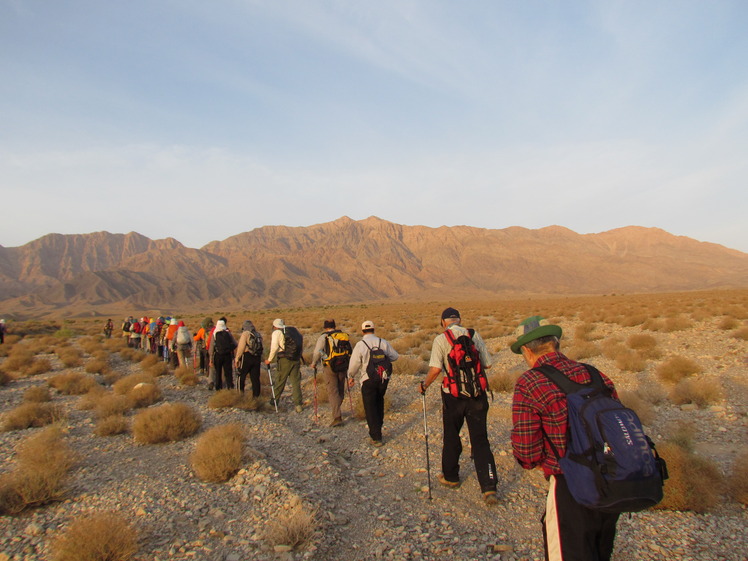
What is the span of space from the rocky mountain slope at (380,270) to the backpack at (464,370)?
377ft

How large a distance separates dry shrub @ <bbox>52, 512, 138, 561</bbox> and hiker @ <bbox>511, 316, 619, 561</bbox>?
367cm

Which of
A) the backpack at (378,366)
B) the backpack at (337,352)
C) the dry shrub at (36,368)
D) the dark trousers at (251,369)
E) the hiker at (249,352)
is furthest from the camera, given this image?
the dry shrub at (36,368)

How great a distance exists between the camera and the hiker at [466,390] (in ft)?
16.0

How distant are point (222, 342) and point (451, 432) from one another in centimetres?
720

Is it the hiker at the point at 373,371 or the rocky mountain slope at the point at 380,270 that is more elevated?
the rocky mountain slope at the point at 380,270

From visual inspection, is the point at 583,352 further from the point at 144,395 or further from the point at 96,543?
the point at 96,543

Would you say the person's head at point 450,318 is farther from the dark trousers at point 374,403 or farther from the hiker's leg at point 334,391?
the hiker's leg at point 334,391

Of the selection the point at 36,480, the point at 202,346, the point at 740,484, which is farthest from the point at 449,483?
the point at 202,346

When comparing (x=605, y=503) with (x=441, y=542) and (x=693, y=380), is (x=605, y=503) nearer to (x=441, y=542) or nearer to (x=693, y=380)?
(x=441, y=542)

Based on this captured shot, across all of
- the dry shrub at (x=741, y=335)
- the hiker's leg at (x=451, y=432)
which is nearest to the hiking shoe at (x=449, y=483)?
the hiker's leg at (x=451, y=432)

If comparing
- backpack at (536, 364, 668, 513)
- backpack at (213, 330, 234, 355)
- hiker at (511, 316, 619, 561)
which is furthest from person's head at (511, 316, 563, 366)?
backpack at (213, 330, 234, 355)

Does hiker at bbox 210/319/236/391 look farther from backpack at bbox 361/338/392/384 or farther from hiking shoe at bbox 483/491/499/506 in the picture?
hiking shoe at bbox 483/491/499/506

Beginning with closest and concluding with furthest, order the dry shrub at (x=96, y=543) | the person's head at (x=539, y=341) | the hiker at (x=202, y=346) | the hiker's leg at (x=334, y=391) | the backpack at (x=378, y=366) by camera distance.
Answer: the person's head at (x=539, y=341), the dry shrub at (x=96, y=543), the backpack at (x=378, y=366), the hiker's leg at (x=334, y=391), the hiker at (x=202, y=346)

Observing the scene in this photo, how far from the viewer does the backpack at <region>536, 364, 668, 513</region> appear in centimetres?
223
